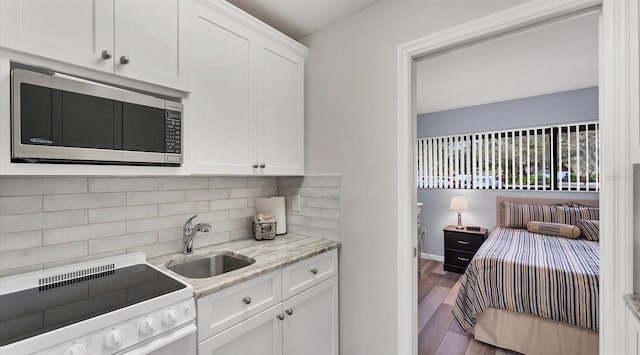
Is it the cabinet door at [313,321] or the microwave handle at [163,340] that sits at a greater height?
the microwave handle at [163,340]

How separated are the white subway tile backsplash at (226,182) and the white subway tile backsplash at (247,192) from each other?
0.04 meters

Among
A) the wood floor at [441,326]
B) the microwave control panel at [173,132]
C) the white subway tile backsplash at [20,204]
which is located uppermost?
the microwave control panel at [173,132]

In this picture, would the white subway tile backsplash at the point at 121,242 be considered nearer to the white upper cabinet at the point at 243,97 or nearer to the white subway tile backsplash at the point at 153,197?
the white subway tile backsplash at the point at 153,197

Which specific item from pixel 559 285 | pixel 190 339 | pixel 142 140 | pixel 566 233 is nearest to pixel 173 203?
pixel 142 140

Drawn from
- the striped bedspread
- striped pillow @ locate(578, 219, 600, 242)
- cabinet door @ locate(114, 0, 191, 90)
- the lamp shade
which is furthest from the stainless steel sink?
striped pillow @ locate(578, 219, 600, 242)

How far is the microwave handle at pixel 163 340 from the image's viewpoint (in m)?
0.96

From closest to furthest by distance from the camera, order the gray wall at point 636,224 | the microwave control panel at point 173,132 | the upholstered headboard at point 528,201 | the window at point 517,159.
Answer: the gray wall at point 636,224 → the microwave control panel at point 173,132 → the upholstered headboard at point 528,201 → the window at point 517,159

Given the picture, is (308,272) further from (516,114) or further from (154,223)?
(516,114)

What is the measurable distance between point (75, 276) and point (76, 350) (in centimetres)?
56

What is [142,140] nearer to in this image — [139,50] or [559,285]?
[139,50]

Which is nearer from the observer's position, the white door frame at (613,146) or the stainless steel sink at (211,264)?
the white door frame at (613,146)

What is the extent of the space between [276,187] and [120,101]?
1285mm

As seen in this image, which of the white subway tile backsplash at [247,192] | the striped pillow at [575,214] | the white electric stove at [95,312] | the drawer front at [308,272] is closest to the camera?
the white electric stove at [95,312]

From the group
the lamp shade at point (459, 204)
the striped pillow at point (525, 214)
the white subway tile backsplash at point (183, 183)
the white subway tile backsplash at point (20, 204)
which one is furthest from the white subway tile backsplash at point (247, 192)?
the striped pillow at point (525, 214)
